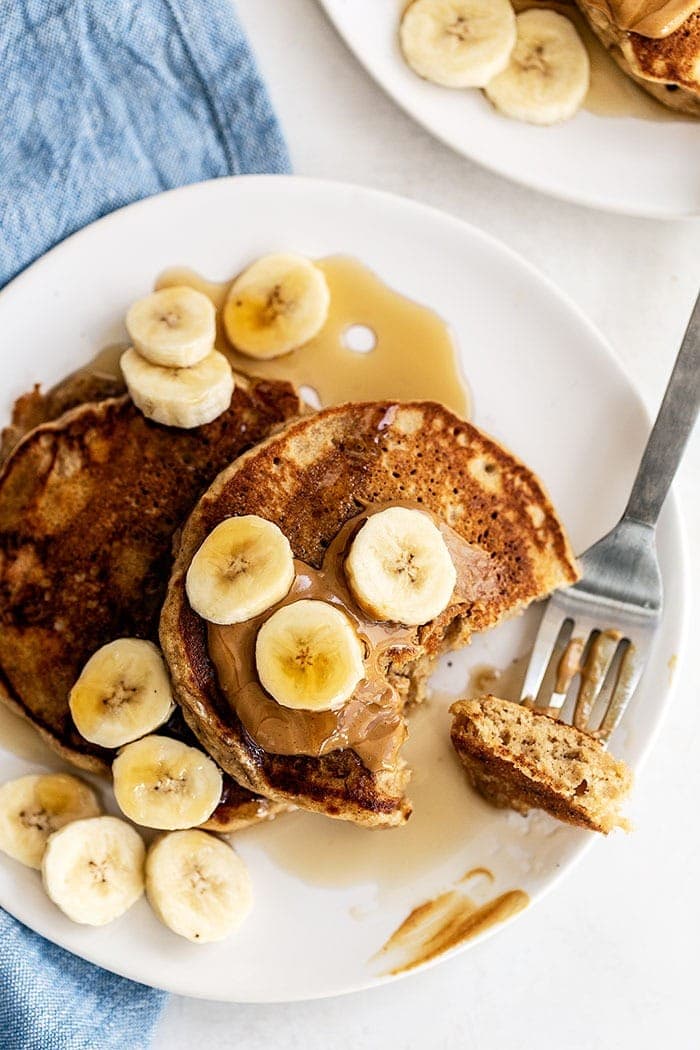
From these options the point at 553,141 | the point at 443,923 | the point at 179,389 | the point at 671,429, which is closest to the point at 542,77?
the point at 553,141

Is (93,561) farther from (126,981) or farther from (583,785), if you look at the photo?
(583,785)

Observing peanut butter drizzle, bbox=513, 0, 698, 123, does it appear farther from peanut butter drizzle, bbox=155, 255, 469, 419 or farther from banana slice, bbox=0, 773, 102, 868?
banana slice, bbox=0, 773, 102, 868

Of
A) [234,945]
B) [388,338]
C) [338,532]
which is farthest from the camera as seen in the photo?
[388,338]

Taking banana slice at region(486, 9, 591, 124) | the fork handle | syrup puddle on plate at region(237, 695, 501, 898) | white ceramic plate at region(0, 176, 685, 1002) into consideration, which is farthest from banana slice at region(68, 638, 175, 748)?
banana slice at region(486, 9, 591, 124)

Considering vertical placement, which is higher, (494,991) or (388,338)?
(388,338)

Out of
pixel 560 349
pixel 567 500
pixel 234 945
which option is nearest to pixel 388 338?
pixel 560 349

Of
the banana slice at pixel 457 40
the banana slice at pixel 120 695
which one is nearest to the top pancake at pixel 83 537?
the banana slice at pixel 120 695

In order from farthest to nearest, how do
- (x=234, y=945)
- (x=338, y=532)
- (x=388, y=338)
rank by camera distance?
(x=388, y=338) → (x=234, y=945) → (x=338, y=532)

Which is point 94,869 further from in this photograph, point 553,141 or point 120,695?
point 553,141
